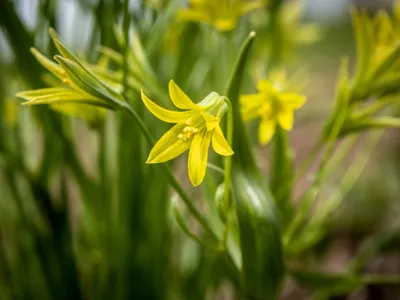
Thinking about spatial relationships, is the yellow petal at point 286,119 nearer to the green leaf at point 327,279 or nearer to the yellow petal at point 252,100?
the yellow petal at point 252,100

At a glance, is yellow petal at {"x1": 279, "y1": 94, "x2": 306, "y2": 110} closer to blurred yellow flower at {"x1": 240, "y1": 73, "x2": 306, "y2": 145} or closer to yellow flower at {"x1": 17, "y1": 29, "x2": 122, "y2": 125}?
blurred yellow flower at {"x1": 240, "y1": 73, "x2": 306, "y2": 145}

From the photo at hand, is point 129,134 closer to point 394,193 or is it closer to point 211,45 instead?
point 211,45

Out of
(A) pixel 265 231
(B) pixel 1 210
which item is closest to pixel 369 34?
(A) pixel 265 231

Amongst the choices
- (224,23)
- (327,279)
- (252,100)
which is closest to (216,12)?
(224,23)

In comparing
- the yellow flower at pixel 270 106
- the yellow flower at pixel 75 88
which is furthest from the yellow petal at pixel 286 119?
the yellow flower at pixel 75 88

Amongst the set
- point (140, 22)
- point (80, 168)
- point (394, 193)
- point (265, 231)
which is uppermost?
point (140, 22)
